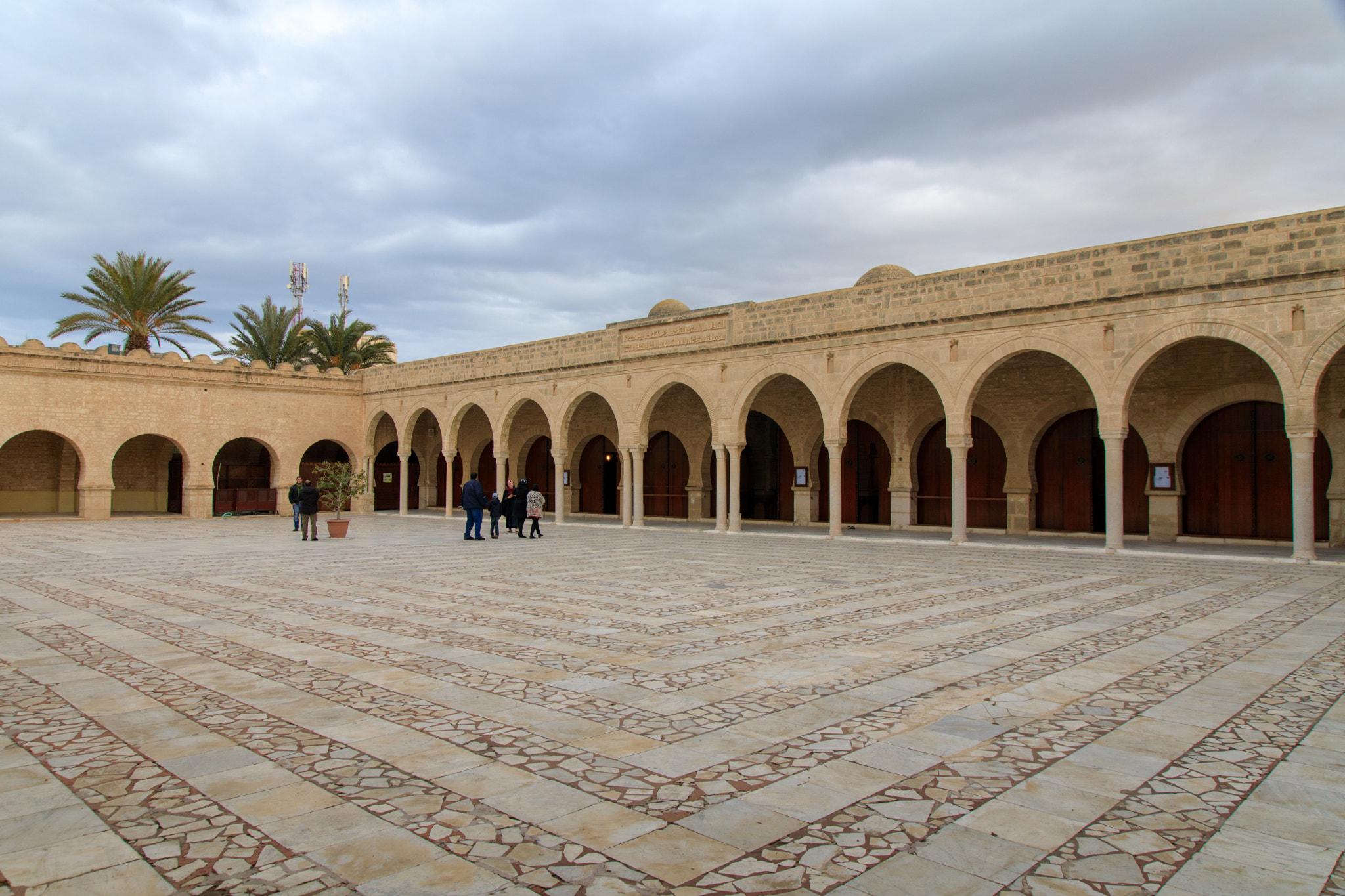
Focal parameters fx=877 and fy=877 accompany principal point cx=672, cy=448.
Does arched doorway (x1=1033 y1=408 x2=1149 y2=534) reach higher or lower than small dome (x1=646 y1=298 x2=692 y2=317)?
lower

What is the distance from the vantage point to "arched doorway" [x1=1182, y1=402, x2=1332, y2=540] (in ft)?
48.1

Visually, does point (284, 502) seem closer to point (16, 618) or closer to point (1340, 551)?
point (16, 618)

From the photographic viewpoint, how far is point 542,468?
2738cm

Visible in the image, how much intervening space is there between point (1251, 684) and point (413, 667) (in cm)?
480

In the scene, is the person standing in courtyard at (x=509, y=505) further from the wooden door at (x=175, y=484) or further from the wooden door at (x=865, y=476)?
the wooden door at (x=175, y=484)

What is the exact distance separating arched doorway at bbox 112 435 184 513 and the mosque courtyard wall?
0.10 meters

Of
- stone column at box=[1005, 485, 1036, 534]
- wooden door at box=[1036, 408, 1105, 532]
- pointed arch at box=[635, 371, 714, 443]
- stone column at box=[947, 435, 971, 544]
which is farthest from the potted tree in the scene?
wooden door at box=[1036, 408, 1105, 532]

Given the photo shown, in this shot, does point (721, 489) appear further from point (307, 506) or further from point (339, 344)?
point (339, 344)

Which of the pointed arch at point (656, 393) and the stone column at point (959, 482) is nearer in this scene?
the stone column at point (959, 482)

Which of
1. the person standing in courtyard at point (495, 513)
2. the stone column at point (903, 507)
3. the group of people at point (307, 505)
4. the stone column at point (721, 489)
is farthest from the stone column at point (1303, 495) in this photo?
the group of people at point (307, 505)

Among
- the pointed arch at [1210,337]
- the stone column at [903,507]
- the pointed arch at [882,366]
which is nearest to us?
the pointed arch at [1210,337]

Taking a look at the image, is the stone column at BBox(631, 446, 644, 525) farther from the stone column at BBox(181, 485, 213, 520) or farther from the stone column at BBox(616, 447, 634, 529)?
the stone column at BBox(181, 485, 213, 520)

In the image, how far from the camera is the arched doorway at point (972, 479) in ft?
59.9

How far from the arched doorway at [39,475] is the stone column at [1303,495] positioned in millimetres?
26697
